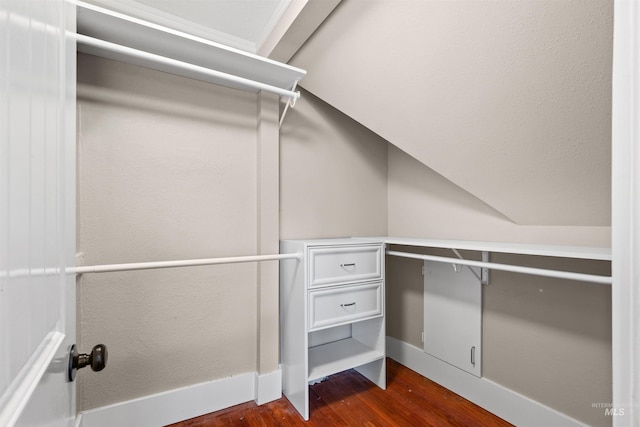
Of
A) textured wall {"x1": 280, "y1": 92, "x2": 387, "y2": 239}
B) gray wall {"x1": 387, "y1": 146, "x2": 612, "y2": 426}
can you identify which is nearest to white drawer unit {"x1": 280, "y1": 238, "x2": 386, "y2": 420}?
textured wall {"x1": 280, "y1": 92, "x2": 387, "y2": 239}

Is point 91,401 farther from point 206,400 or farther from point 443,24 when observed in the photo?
point 443,24

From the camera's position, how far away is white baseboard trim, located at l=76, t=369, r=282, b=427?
148cm

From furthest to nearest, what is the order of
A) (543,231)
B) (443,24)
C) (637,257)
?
(543,231), (443,24), (637,257)

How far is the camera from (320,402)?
1.78 metres

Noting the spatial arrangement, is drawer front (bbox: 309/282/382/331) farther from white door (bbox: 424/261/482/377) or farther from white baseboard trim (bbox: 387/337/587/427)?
white baseboard trim (bbox: 387/337/587/427)

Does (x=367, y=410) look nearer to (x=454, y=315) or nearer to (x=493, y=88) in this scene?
(x=454, y=315)

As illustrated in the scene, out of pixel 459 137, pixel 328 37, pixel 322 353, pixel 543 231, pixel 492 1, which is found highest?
pixel 328 37

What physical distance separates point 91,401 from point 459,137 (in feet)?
7.34

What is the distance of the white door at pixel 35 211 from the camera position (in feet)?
1.00

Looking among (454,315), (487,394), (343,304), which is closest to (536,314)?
(454,315)

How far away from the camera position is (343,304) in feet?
5.80

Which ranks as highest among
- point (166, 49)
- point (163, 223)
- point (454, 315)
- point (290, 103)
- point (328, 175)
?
point (166, 49)

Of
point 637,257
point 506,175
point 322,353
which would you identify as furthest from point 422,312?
point 637,257

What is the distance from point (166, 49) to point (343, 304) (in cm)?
164
